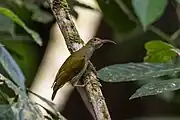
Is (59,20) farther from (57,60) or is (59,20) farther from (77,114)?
(77,114)

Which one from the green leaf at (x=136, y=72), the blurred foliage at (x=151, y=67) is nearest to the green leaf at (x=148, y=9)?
the blurred foliage at (x=151, y=67)

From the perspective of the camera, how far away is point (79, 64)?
104 cm

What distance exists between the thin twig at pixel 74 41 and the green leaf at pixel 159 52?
143mm

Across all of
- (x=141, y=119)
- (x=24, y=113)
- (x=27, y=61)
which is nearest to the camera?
(x=24, y=113)

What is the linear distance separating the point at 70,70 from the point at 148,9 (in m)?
0.20

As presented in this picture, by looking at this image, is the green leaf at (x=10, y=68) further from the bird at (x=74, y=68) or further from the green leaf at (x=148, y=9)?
the green leaf at (x=148, y=9)

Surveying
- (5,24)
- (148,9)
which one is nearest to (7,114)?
(148,9)

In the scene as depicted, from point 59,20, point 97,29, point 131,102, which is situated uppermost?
point 59,20

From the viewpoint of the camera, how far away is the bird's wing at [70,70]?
1.05m

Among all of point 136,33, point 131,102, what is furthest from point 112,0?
point 131,102

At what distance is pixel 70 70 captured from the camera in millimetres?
1069

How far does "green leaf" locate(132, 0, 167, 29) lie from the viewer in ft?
3.23

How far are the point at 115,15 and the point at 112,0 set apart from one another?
50mm

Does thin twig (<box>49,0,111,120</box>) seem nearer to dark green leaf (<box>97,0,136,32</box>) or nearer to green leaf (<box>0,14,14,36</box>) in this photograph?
green leaf (<box>0,14,14,36</box>)
